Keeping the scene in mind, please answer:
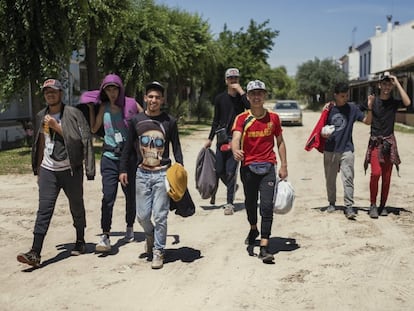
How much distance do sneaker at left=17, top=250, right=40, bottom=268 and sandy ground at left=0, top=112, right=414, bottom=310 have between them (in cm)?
8

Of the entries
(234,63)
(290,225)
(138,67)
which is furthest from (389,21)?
(290,225)

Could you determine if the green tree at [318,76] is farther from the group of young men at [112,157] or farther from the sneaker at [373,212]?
the group of young men at [112,157]

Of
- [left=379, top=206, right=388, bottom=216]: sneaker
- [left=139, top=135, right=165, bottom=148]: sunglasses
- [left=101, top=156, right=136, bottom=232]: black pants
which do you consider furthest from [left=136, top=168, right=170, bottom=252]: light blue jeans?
[left=379, top=206, right=388, bottom=216]: sneaker

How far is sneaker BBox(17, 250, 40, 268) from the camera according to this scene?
5.02 metres

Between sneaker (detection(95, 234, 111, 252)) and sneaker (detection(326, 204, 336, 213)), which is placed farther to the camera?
sneaker (detection(326, 204, 336, 213))

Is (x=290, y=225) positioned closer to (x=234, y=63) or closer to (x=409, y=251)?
(x=409, y=251)

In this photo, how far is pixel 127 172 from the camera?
218 inches

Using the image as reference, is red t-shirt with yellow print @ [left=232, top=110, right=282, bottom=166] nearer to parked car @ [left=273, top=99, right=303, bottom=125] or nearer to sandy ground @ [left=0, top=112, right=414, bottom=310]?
sandy ground @ [left=0, top=112, right=414, bottom=310]

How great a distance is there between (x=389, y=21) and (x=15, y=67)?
155 ft

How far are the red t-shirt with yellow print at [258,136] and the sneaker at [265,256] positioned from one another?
2.86 feet

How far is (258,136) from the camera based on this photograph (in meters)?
5.39

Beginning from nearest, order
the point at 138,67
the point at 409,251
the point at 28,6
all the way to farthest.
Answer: the point at 409,251 → the point at 28,6 → the point at 138,67

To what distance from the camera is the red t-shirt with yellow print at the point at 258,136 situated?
5395 mm

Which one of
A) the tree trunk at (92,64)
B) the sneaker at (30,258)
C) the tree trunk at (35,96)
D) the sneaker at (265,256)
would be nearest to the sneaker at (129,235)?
the sneaker at (30,258)
